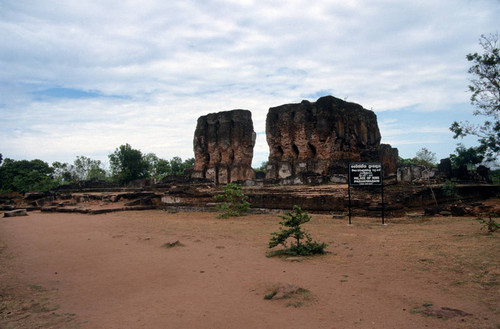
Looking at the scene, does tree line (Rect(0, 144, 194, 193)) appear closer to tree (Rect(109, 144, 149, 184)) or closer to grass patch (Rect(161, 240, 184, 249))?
tree (Rect(109, 144, 149, 184))

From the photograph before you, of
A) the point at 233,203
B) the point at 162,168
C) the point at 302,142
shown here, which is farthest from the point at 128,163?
the point at 233,203

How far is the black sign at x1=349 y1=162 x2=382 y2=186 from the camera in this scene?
8672mm

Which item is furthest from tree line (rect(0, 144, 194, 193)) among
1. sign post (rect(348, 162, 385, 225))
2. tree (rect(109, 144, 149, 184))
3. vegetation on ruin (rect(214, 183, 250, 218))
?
sign post (rect(348, 162, 385, 225))

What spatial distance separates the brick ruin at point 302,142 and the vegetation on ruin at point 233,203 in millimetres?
2769

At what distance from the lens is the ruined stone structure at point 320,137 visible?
16969 mm

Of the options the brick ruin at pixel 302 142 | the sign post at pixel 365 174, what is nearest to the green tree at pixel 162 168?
the brick ruin at pixel 302 142

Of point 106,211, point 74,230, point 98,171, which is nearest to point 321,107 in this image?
point 106,211

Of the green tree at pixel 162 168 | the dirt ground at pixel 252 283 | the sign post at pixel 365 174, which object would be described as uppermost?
the green tree at pixel 162 168

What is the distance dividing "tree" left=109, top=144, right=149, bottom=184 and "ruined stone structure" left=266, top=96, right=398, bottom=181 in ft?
52.0

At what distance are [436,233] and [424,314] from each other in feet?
14.0

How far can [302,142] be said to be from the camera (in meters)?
18.5

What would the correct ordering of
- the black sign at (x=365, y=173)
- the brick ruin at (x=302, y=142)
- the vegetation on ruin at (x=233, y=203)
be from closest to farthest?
the black sign at (x=365, y=173), the vegetation on ruin at (x=233, y=203), the brick ruin at (x=302, y=142)

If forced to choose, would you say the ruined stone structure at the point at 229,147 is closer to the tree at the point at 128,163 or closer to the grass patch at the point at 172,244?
the tree at the point at 128,163

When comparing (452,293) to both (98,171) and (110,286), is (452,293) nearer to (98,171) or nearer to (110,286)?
(110,286)
